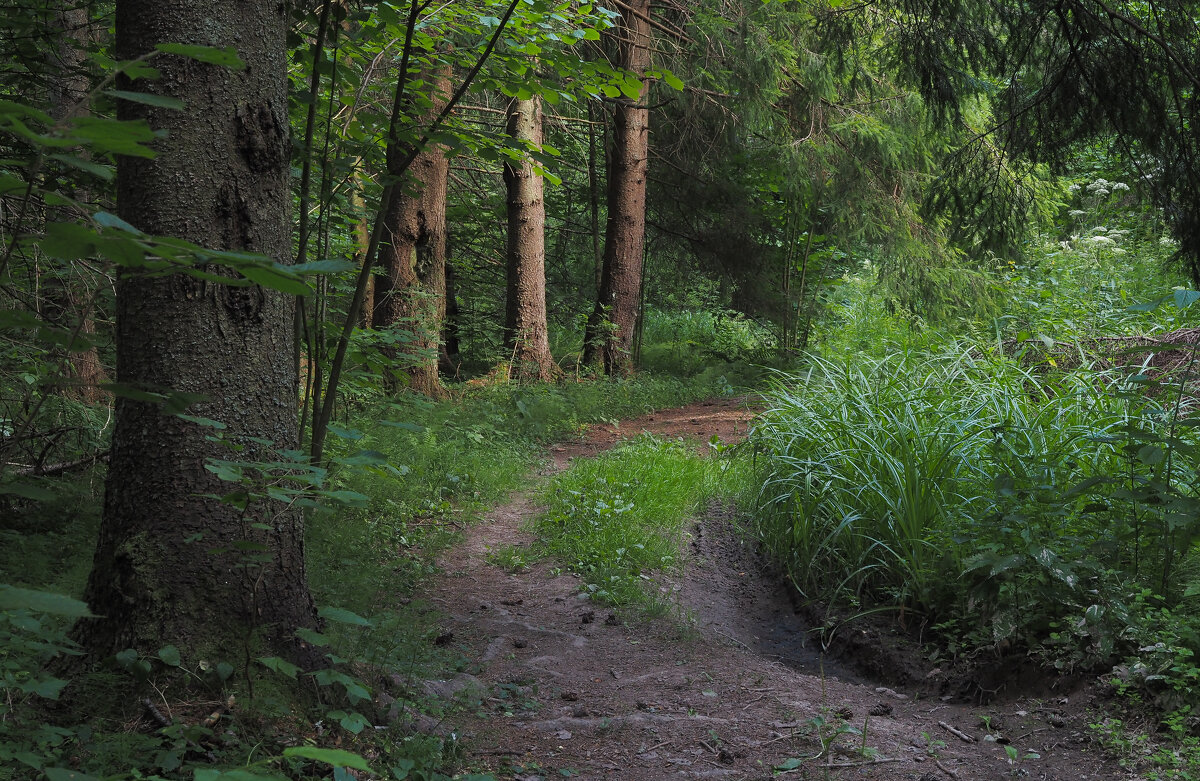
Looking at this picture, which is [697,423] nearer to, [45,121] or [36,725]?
[36,725]

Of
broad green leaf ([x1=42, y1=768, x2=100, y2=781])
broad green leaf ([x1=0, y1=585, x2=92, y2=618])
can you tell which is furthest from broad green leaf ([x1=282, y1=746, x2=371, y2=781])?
broad green leaf ([x1=42, y1=768, x2=100, y2=781])

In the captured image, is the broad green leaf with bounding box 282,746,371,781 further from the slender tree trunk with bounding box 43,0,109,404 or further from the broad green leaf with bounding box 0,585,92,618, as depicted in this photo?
the slender tree trunk with bounding box 43,0,109,404

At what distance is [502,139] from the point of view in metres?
3.33

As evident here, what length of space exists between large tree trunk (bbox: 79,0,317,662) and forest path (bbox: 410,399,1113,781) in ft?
3.16

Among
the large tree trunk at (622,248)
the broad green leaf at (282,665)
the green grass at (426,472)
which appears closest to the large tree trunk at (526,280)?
the green grass at (426,472)

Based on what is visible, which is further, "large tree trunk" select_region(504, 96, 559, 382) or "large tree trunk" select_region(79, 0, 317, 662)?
"large tree trunk" select_region(504, 96, 559, 382)

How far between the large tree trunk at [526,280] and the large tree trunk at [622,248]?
3.87ft

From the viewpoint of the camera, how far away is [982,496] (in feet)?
13.6

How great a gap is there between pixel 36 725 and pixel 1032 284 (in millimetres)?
11090

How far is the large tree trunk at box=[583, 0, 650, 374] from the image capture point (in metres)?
12.1

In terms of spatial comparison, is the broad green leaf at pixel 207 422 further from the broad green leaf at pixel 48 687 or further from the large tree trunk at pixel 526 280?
the large tree trunk at pixel 526 280

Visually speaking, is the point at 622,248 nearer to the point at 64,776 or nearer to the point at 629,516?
the point at 629,516

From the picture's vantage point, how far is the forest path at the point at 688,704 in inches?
110

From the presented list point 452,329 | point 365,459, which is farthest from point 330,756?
point 452,329
